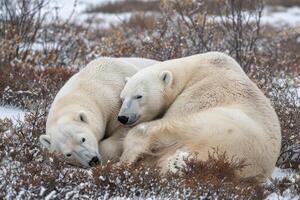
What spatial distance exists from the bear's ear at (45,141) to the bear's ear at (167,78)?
90 cm

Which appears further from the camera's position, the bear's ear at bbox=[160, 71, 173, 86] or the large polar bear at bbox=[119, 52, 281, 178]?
the bear's ear at bbox=[160, 71, 173, 86]

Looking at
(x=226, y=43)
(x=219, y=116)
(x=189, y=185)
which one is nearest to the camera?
(x=189, y=185)

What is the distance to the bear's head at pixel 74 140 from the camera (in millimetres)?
4570

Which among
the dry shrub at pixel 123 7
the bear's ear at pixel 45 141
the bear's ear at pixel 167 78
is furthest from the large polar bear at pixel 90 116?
the dry shrub at pixel 123 7

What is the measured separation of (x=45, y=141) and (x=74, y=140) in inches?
8.7

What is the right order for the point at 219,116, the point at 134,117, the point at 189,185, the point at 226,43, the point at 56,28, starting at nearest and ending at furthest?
1. the point at 189,185
2. the point at 219,116
3. the point at 134,117
4. the point at 226,43
5. the point at 56,28

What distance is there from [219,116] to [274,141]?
41 cm

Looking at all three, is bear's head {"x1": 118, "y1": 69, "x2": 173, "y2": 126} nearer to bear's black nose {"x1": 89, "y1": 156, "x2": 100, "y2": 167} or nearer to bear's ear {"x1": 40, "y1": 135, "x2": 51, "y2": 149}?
bear's black nose {"x1": 89, "y1": 156, "x2": 100, "y2": 167}

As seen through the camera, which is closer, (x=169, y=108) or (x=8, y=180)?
(x=8, y=180)

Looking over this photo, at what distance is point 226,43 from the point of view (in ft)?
29.8

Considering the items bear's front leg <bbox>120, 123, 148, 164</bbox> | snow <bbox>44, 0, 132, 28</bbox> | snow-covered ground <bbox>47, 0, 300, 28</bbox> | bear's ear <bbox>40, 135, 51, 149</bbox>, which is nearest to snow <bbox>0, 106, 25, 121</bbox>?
bear's ear <bbox>40, 135, 51, 149</bbox>

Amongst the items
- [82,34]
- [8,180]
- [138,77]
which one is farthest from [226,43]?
[8,180]

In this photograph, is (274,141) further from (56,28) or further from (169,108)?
(56,28)

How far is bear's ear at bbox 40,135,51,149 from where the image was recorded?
15.3 feet
